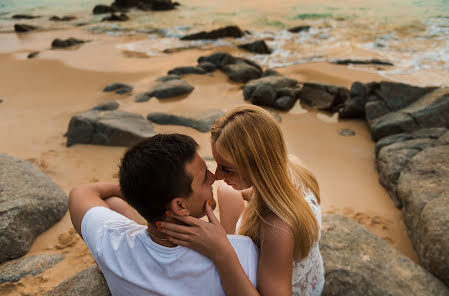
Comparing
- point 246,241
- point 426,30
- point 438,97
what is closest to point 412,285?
point 246,241

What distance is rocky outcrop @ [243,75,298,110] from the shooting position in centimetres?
620

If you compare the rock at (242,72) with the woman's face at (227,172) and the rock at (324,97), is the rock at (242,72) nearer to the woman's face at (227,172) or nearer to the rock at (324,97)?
the rock at (324,97)

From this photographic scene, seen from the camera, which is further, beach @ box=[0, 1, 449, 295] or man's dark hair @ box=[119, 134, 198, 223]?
beach @ box=[0, 1, 449, 295]

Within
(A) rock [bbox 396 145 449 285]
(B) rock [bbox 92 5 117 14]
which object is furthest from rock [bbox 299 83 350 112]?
(B) rock [bbox 92 5 117 14]

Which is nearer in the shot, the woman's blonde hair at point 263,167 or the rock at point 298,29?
the woman's blonde hair at point 263,167

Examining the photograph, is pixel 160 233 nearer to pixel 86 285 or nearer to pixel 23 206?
pixel 86 285

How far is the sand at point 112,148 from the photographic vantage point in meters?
3.20

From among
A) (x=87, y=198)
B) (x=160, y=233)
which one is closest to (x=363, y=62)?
(x=87, y=198)

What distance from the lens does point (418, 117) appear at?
4.69 meters

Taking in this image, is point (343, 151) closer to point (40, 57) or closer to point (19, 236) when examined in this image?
point (19, 236)

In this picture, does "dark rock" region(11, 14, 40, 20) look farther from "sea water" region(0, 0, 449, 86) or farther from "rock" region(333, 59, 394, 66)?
"rock" region(333, 59, 394, 66)

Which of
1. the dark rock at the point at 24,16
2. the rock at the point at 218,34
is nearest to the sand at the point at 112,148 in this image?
the rock at the point at 218,34

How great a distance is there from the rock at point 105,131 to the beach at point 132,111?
14cm

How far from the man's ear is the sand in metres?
1.67
